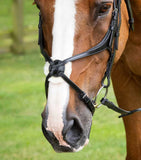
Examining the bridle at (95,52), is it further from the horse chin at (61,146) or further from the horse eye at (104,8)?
the horse chin at (61,146)

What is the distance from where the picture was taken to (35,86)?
923 centimetres

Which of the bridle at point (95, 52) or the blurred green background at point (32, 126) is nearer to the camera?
the bridle at point (95, 52)

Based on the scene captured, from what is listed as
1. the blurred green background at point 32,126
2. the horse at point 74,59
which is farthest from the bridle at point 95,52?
the blurred green background at point 32,126

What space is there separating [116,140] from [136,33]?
124 inches

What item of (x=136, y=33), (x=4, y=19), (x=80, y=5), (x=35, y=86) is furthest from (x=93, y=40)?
(x=4, y=19)

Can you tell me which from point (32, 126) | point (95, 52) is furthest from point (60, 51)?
point (32, 126)

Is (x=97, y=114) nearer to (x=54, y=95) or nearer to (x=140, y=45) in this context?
(x=140, y=45)

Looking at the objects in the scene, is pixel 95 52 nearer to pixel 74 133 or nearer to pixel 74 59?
pixel 74 59

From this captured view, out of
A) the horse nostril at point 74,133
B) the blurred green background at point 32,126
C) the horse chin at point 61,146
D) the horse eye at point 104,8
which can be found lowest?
the blurred green background at point 32,126

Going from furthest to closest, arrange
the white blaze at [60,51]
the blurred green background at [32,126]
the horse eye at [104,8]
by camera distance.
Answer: the blurred green background at [32,126] < the horse eye at [104,8] < the white blaze at [60,51]

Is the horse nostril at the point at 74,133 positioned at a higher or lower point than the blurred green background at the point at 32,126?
higher

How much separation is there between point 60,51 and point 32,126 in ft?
15.0

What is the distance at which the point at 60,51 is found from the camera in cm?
248

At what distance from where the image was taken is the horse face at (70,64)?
8.03 feet
